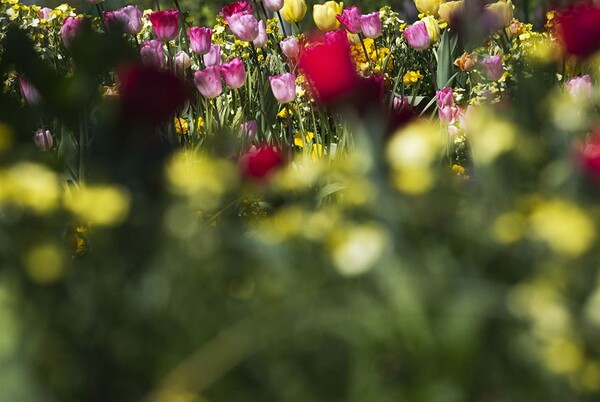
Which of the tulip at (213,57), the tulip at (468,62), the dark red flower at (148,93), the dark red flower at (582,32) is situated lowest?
the tulip at (213,57)

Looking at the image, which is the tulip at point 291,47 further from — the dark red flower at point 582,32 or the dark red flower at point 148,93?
the dark red flower at point 148,93

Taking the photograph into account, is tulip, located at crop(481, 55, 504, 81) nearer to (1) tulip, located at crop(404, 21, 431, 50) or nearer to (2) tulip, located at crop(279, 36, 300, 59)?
(1) tulip, located at crop(404, 21, 431, 50)

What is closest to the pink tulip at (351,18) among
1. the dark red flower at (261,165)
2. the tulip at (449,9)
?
the tulip at (449,9)

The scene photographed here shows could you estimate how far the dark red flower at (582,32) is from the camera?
197 centimetres

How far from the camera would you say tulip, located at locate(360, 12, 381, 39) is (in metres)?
3.82

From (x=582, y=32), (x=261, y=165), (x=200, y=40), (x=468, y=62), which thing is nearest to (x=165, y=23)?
(x=200, y=40)

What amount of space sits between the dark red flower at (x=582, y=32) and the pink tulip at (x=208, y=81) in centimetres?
148

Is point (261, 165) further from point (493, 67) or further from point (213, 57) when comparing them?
point (213, 57)

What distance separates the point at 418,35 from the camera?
12.6 ft

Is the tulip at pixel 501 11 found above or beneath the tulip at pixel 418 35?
above

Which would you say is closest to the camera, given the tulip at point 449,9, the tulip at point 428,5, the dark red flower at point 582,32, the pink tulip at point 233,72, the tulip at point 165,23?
the dark red flower at point 582,32

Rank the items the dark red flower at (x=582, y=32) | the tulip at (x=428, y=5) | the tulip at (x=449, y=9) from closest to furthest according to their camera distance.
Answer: the dark red flower at (x=582, y=32)
the tulip at (x=449, y=9)
the tulip at (x=428, y=5)

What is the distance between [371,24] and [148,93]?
2492mm

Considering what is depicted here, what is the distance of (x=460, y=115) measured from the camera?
10.6 feet
